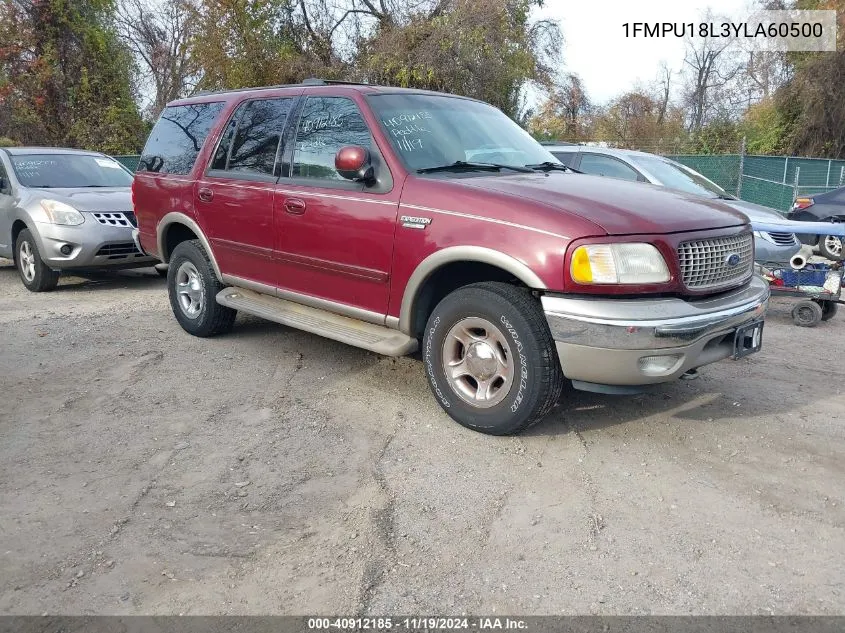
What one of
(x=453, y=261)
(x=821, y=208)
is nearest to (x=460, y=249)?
(x=453, y=261)

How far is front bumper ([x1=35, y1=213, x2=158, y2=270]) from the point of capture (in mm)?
8031

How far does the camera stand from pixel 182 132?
6.06 metres

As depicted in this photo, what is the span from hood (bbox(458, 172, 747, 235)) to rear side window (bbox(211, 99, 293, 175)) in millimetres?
1695

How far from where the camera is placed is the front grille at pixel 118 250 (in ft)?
26.7

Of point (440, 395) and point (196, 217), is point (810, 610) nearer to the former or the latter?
point (440, 395)

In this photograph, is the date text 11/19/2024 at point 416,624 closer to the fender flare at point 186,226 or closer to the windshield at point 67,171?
the fender flare at point 186,226

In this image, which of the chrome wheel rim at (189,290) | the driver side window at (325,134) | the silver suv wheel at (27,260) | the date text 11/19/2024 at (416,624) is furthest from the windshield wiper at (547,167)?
the silver suv wheel at (27,260)

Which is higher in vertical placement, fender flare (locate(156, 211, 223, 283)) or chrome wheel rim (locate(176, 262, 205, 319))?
fender flare (locate(156, 211, 223, 283))

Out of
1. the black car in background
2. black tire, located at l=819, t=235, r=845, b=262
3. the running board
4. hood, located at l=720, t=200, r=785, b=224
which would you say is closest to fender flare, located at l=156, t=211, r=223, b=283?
the running board

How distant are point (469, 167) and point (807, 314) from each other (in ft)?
14.2

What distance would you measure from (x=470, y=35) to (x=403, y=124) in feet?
52.2

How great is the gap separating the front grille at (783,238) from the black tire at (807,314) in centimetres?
85

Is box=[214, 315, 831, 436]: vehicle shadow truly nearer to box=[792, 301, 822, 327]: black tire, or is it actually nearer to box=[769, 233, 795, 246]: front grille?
box=[792, 301, 822, 327]: black tire

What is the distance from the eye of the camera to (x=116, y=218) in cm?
830
